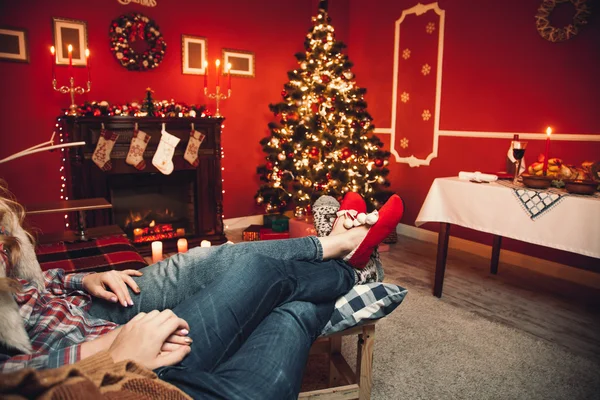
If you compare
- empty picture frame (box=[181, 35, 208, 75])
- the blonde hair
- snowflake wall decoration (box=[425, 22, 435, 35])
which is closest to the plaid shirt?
the blonde hair

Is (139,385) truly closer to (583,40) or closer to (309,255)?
(309,255)

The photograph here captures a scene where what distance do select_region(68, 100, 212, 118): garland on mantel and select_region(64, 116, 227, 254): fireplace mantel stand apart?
0.15 ft

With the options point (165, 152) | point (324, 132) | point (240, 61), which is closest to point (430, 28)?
point (324, 132)

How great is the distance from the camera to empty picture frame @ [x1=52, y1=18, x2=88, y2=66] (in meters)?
3.37

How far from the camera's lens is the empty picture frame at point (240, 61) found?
422 cm

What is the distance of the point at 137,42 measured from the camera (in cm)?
376

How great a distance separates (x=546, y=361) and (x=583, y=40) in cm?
225

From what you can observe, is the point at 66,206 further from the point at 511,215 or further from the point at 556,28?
the point at 556,28

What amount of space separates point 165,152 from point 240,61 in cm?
144

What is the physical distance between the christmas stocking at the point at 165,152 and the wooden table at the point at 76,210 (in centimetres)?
87

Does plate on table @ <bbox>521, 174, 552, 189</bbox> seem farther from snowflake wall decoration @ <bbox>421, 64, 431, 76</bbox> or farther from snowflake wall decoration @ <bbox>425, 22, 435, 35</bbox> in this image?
snowflake wall decoration @ <bbox>425, 22, 435, 35</bbox>

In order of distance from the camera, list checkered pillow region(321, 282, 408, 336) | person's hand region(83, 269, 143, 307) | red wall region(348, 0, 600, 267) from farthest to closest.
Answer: red wall region(348, 0, 600, 267), checkered pillow region(321, 282, 408, 336), person's hand region(83, 269, 143, 307)

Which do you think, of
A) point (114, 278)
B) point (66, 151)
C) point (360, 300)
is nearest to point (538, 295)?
point (360, 300)

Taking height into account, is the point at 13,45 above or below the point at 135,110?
above
